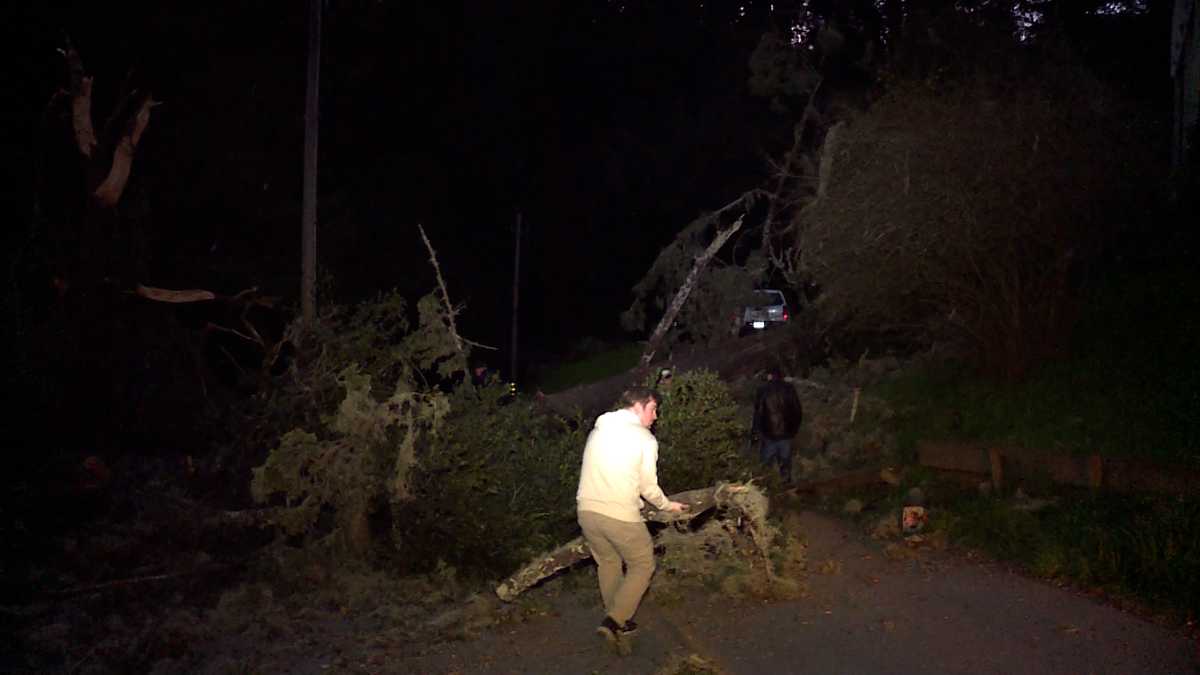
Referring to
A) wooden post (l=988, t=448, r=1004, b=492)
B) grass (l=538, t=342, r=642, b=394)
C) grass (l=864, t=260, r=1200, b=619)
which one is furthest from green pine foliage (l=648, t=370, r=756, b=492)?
grass (l=538, t=342, r=642, b=394)

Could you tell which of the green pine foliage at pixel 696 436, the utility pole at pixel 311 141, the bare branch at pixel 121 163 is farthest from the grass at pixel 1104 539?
the bare branch at pixel 121 163

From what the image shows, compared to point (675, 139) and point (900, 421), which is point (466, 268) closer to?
point (675, 139)

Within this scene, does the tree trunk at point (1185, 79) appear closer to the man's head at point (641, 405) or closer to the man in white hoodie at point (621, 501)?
the man's head at point (641, 405)

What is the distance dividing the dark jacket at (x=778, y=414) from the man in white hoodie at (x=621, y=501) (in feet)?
20.9

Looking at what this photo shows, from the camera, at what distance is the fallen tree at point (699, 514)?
8.34 m

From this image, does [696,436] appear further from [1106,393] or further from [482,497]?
[1106,393]

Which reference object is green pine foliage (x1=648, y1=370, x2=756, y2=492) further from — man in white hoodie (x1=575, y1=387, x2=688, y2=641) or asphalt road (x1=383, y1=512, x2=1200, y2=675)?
man in white hoodie (x1=575, y1=387, x2=688, y2=641)

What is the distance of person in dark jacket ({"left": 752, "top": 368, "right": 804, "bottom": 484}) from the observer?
45.2 ft

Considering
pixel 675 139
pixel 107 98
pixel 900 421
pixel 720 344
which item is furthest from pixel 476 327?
pixel 900 421

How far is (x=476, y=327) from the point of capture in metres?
41.8

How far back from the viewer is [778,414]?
45.2ft

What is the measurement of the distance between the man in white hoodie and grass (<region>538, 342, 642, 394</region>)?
2649 centimetres

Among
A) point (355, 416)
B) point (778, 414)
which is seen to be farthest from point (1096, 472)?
point (355, 416)

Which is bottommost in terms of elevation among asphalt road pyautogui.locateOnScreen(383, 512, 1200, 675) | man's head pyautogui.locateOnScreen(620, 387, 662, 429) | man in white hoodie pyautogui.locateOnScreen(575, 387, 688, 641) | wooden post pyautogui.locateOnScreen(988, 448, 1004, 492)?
asphalt road pyautogui.locateOnScreen(383, 512, 1200, 675)
